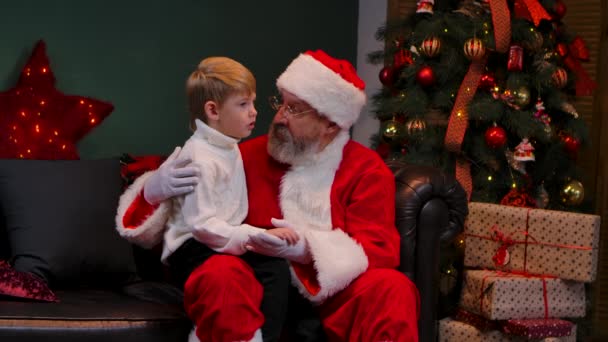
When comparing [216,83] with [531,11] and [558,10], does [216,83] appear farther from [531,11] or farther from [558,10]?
[558,10]

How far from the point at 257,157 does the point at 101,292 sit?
0.66m

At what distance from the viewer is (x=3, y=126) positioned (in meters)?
3.24

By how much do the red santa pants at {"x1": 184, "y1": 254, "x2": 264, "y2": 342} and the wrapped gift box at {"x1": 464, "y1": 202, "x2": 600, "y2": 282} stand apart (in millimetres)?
1286

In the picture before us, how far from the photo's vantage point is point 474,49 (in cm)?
362

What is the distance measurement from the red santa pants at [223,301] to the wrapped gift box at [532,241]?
1286mm

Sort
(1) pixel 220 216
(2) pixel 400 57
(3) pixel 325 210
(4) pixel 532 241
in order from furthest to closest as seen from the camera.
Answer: (2) pixel 400 57
(4) pixel 532 241
(3) pixel 325 210
(1) pixel 220 216

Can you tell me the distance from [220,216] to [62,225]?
0.64m

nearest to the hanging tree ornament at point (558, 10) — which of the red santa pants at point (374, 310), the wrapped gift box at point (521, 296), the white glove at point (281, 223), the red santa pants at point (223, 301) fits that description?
the wrapped gift box at point (521, 296)

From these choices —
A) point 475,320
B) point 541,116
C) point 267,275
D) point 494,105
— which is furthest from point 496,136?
point 267,275

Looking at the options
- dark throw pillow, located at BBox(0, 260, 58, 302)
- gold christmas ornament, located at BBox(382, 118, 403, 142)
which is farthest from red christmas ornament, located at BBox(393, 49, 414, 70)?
dark throw pillow, located at BBox(0, 260, 58, 302)

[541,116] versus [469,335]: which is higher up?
[541,116]

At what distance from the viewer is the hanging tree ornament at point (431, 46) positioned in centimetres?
374

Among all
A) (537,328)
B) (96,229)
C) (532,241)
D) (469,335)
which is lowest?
(469,335)

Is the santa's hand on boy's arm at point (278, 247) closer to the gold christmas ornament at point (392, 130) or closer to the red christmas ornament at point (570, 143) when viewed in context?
the gold christmas ornament at point (392, 130)
